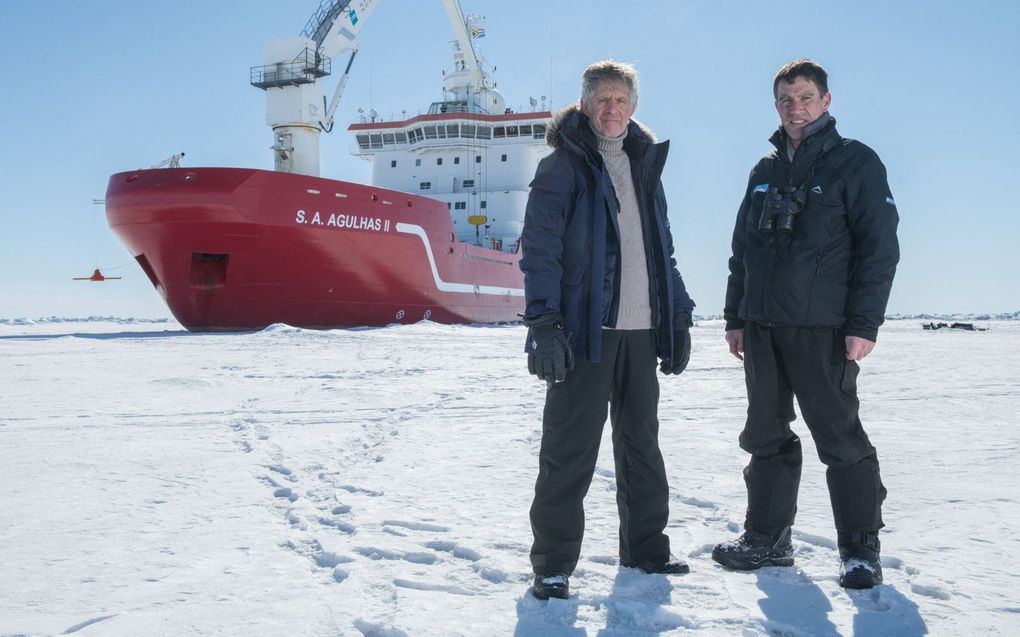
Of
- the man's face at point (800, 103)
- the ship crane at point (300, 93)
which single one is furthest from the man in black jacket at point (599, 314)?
the ship crane at point (300, 93)

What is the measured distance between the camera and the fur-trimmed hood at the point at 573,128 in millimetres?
1913

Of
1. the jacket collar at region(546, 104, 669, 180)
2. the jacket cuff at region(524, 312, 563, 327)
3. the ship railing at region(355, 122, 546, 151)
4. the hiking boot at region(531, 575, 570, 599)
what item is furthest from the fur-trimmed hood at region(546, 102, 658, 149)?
the ship railing at region(355, 122, 546, 151)

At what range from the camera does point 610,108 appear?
6.27ft

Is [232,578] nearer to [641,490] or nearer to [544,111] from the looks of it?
[641,490]

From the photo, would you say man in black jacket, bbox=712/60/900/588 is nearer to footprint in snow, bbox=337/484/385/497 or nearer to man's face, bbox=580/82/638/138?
man's face, bbox=580/82/638/138

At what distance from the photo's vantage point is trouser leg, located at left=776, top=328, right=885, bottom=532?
73.7 inches

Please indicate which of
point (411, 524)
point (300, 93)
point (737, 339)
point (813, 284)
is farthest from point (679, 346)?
point (300, 93)

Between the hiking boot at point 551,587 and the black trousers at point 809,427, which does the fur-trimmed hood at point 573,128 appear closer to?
the black trousers at point 809,427

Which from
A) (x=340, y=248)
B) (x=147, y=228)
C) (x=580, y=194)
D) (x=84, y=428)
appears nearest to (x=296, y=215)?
(x=340, y=248)

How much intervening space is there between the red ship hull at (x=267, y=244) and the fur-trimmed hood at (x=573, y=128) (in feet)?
31.9

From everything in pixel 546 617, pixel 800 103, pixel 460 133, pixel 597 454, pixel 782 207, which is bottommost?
pixel 546 617

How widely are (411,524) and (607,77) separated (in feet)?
4.70

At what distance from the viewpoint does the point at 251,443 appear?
324cm

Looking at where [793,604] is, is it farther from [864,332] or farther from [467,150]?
[467,150]
